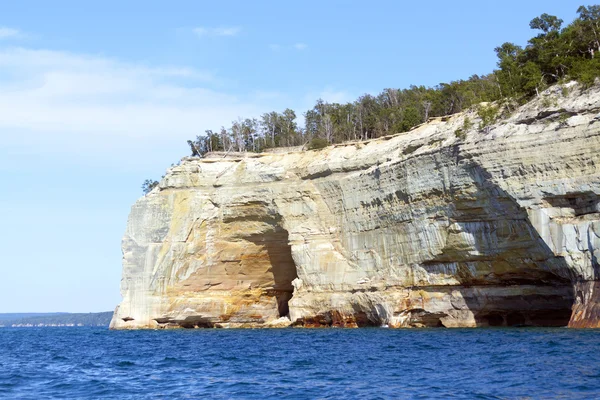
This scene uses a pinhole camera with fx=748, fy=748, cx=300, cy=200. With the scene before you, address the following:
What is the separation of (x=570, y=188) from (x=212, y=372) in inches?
670

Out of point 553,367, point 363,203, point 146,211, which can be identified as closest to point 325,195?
point 363,203

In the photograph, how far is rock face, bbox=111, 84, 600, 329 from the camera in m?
31.4

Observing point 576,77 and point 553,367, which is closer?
point 553,367

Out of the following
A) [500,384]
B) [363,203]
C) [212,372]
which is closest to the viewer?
[500,384]

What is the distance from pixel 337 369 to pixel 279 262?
29.8 metres

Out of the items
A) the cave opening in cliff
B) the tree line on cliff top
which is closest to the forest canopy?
the tree line on cliff top

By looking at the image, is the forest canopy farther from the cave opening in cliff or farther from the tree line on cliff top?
A: the cave opening in cliff

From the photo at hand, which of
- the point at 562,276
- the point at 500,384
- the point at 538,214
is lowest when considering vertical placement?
the point at 500,384

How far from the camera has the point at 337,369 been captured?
2152cm

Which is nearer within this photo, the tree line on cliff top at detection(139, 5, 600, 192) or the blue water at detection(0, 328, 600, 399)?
the blue water at detection(0, 328, 600, 399)

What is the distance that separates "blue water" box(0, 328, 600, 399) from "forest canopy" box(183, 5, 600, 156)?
15000mm

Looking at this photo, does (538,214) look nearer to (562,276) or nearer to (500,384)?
(562,276)

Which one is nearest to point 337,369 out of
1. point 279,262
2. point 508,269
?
point 508,269

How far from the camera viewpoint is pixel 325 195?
4588cm
